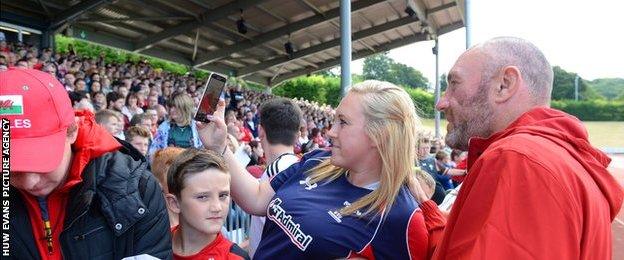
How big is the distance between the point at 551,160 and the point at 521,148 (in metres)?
0.07

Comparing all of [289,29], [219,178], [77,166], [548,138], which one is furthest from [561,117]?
[289,29]

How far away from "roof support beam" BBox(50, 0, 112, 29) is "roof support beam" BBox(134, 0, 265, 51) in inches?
154

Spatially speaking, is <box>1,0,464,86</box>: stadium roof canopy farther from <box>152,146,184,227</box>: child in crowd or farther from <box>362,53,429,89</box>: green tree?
<box>362,53,429,89</box>: green tree

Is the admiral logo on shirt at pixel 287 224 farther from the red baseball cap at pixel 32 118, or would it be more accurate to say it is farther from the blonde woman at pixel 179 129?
the blonde woman at pixel 179 129

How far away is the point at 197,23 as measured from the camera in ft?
58.0

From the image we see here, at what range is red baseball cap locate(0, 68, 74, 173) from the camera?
132 centimetres

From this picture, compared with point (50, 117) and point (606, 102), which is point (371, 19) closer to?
point (50, 117)

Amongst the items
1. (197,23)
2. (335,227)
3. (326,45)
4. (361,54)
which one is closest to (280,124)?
(335,227)

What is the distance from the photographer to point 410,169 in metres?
2.06

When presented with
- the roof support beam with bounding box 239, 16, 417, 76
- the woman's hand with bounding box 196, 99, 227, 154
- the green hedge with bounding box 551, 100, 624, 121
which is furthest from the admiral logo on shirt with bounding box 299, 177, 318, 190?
the green hedge with bounding box 551, 100, 624, 121

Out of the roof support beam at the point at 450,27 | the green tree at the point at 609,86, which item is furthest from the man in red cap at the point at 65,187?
the green tree at the point at 609,86

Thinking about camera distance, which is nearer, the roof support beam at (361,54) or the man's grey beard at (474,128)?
the man's grey beard at (474,128)

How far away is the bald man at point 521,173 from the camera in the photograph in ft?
3.68

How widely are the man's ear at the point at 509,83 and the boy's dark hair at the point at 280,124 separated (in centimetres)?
202
